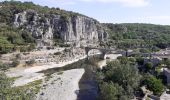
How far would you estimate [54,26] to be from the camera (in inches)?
6486

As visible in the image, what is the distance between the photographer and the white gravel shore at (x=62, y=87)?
60.1 meters

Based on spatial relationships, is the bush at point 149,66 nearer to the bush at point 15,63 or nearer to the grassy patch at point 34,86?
the grassy patch at point 34,86

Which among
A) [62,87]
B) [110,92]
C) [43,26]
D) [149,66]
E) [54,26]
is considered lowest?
[62,87]

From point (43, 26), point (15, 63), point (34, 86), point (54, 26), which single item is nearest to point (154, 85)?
point (34, 86)

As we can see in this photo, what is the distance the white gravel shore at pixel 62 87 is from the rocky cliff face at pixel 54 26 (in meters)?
57.4

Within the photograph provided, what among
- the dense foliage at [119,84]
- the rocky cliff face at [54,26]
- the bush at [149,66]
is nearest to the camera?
the dense foliage at [119,84]

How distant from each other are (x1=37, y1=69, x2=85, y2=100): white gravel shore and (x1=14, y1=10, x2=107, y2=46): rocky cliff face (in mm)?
57437

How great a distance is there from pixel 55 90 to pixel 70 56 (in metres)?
61.7

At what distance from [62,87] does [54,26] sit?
321 feet

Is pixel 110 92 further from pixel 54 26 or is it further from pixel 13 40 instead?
pixel 54 26

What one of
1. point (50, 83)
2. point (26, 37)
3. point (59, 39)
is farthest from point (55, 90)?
point (59, 39)

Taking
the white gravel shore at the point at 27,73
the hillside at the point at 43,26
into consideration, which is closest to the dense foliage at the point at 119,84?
the white gravel shore at the point at 27,73

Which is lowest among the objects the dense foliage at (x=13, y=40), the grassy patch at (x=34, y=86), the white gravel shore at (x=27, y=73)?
the white gravel shore at (x=27, y=73)

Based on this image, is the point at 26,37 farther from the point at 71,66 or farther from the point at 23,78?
the point at 23,78
